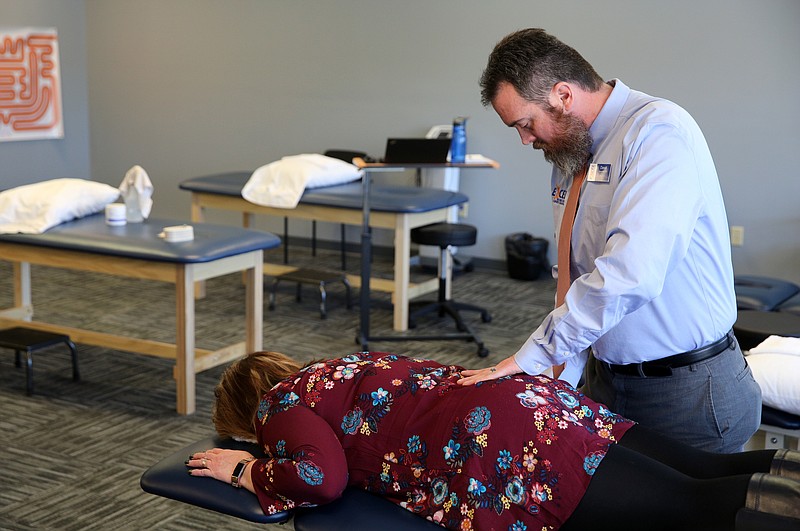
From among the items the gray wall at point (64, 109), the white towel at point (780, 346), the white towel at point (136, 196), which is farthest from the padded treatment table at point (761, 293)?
the gray wall at point (64, 109)

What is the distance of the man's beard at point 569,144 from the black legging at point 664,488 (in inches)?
20.7

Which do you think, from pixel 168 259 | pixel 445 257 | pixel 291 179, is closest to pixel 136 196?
pixel 168 259

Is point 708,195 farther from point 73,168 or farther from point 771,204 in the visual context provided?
point 73,168

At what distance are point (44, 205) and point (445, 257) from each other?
1923 mm

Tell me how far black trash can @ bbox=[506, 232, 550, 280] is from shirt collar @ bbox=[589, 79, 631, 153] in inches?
156

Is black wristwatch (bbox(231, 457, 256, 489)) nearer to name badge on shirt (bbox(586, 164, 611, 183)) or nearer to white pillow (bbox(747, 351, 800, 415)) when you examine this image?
name badge on shirt (bbox(586, 164, 611, 183))

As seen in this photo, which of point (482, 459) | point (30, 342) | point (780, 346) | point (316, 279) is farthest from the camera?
point (316, 279)

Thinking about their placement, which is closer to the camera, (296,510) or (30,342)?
(296,510)

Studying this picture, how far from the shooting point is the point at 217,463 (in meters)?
1.85

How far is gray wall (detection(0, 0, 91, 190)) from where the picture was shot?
21.6 ft

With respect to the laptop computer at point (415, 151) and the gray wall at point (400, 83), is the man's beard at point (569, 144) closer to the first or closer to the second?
the laptop computer at point (415, 151)

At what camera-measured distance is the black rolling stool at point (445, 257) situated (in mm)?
4480

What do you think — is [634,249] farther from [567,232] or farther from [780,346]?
[780,346]

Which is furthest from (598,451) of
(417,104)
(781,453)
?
(417,104)
